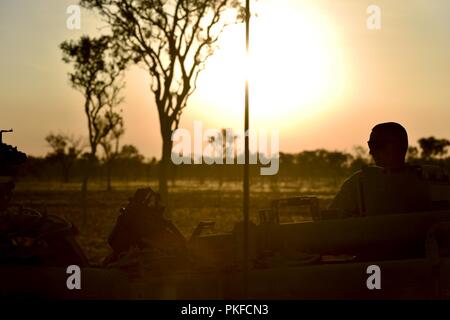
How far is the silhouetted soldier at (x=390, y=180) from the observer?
3.24m

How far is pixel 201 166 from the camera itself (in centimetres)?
10800

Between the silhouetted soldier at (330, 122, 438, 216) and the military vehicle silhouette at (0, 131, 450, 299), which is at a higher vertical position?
the silhouetted soldier at (330, 122, 438, 216)

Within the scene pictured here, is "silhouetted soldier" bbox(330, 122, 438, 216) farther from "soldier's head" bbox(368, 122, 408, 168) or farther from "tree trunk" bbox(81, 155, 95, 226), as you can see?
"tree trunk" bbox(81, 155, 95, 226)

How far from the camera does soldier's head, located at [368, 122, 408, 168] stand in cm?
335

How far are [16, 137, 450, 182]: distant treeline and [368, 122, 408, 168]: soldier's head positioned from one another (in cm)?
7628

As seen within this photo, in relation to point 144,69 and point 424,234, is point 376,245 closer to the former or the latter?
point 424,234

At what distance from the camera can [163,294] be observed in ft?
9.23

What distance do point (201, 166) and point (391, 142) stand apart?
105m

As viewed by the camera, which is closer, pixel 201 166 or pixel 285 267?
pixel 285 267

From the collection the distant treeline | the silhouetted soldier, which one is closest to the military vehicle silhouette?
the silhouetted soldier

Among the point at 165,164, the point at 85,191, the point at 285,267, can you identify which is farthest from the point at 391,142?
the point at 85,191

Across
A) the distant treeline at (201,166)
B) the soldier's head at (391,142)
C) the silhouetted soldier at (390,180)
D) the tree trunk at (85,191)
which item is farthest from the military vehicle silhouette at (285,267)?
the distant treeline at (201,166)

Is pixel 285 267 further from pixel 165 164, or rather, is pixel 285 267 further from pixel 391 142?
pixel 165 164

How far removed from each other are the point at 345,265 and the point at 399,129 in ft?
2.96
